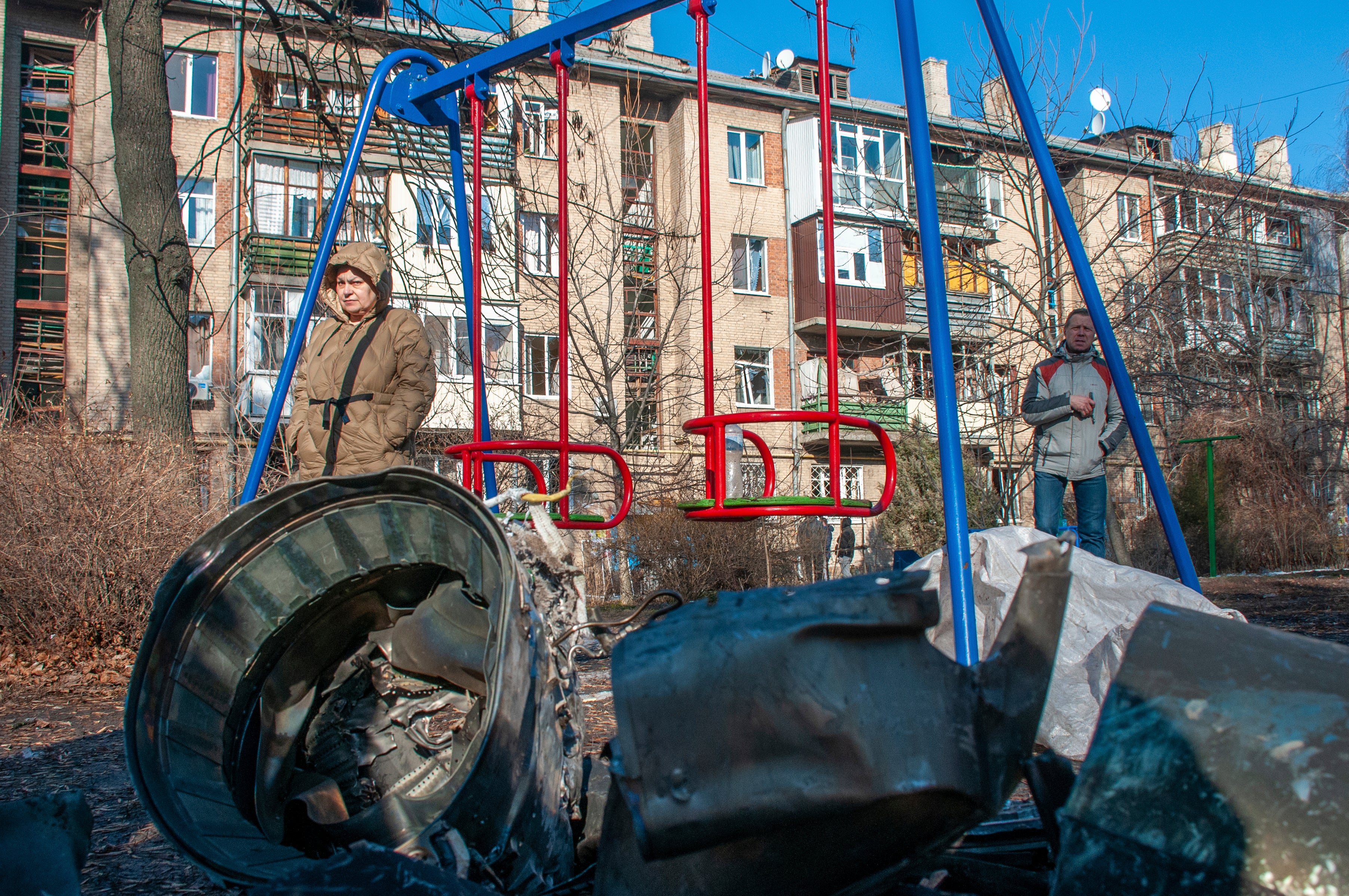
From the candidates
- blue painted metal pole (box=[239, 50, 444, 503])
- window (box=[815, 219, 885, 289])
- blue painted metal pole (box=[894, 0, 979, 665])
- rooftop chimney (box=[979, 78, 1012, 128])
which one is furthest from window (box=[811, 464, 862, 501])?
blue painted metal pole (box=[894, 0, 979, 665])

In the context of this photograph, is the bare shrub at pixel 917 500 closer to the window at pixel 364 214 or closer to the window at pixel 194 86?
the window at pixel 364 214

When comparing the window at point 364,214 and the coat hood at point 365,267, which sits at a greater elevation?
the window at point 364,214

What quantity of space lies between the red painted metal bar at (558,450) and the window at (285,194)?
699 inches

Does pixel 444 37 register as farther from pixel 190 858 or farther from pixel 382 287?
pixel 190 858

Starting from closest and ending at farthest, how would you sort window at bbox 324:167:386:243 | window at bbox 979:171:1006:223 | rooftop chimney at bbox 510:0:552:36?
rooftop chimney at bbox 510:0:552:36, window at bbox 324:167:386:243, window at bbox 979:171:1006:223

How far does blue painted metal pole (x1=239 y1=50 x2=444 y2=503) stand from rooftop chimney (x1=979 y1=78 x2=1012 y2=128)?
31.3 feet

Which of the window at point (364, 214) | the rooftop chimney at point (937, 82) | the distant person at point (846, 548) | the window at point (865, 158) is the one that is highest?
the rooftop chimney at point (937, 82)

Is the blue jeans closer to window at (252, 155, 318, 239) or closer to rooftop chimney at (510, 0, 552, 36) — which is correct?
rooftop chimney at (510, 0, 552, 36)

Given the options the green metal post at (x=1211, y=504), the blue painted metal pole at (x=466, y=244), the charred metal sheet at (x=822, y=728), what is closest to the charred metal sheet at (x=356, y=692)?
the charred metal sheet at (x=822, y=728)

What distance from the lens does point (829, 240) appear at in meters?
2.76

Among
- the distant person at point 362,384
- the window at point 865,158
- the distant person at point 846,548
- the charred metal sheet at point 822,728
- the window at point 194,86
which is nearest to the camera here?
the charred metal sheet at point 822,728

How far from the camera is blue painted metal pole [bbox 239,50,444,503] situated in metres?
3.39

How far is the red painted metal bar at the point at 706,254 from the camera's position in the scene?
277 centimetres

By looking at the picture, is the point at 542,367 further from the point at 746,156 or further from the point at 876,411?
the point at 746,156
